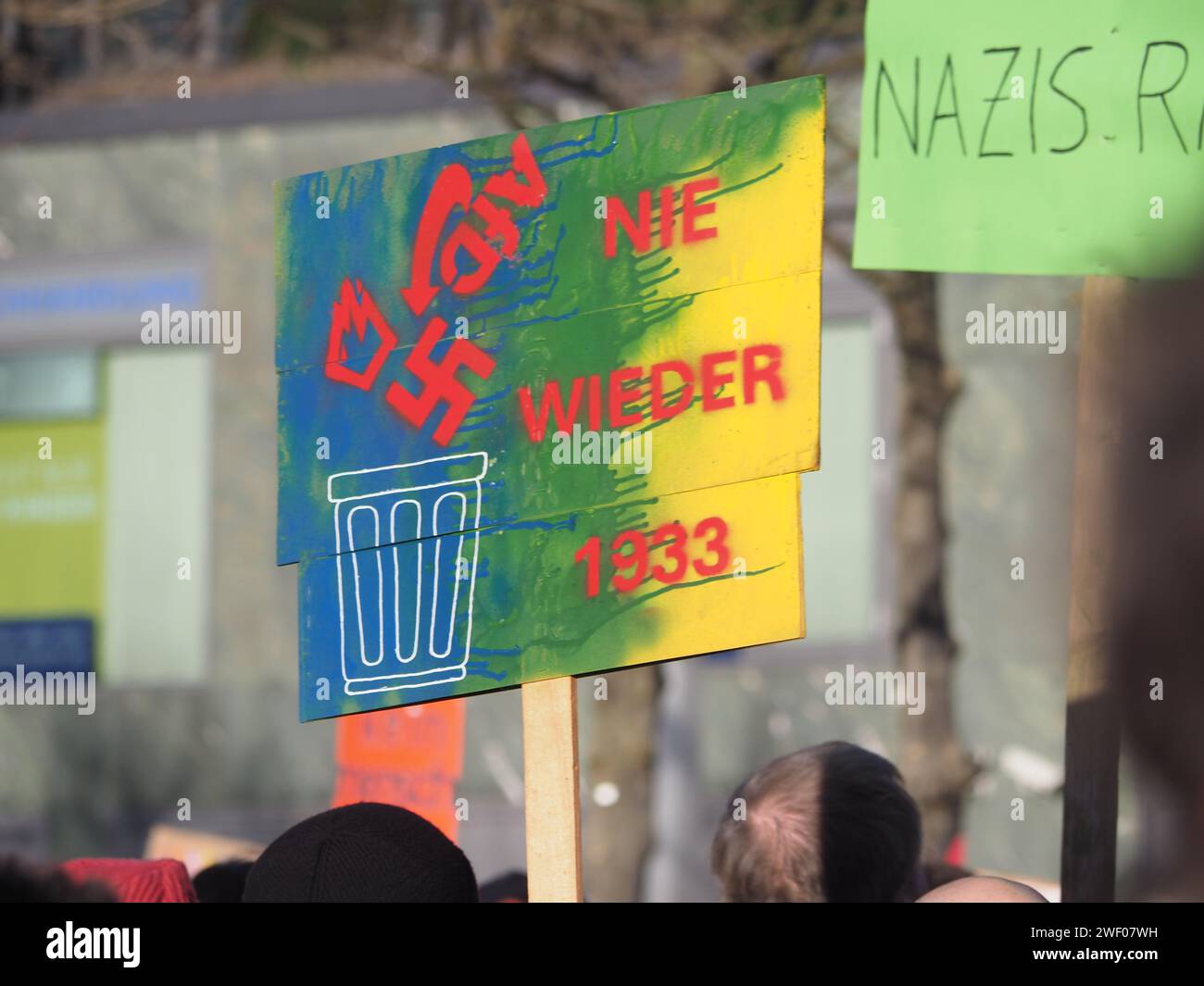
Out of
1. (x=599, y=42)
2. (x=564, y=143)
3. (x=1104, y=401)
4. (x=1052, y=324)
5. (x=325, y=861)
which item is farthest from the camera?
(x=1052, y=324)

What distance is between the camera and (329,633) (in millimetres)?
2826

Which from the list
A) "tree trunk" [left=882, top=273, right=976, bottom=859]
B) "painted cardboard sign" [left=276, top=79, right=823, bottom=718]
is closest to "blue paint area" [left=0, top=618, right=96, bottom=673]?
"tree trunk" [left=882, top=273, right=976, bottom=859]

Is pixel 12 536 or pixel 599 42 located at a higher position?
pixel 599 42

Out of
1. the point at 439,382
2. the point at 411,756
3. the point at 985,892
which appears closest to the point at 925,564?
the point at 411,756

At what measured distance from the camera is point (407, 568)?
109 inches

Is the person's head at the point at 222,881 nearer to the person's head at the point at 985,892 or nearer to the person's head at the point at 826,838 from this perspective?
the person's head at the point at 826,838

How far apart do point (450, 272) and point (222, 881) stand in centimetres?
108

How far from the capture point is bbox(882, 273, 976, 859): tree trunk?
5.82m

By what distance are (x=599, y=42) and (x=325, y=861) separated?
178 inches

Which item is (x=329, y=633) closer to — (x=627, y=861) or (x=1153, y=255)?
(x=1153, y=255)

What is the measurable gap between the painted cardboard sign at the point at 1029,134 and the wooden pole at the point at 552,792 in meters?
0.87

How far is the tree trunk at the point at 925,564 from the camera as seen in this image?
5820mm

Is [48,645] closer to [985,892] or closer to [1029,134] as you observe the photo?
[1029,134]

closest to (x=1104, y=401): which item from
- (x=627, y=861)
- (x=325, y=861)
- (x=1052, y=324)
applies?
(x=325, y=861)
